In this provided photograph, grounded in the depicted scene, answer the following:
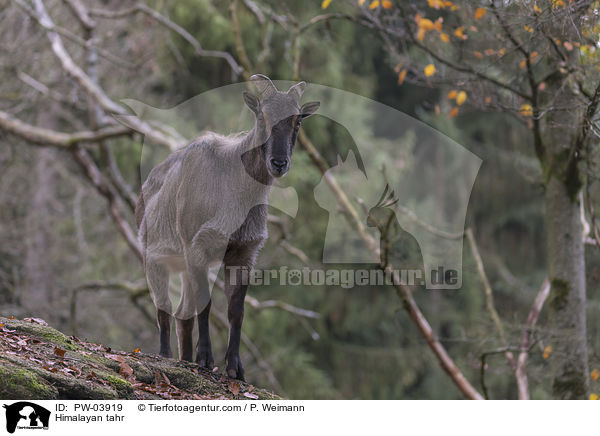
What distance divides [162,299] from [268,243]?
618cm

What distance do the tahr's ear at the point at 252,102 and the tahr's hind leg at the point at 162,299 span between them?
6.00 ft

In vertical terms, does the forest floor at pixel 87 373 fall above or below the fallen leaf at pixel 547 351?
below

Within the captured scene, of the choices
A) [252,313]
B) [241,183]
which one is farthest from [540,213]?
[241,183]

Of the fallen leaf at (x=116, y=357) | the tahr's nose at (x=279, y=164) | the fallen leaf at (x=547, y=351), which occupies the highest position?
the tahr's nose at (x=279, y=164)

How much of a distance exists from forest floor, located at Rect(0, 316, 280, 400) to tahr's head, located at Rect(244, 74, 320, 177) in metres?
1.75

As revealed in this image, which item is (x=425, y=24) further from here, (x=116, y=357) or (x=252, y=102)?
(x=116, y=357)

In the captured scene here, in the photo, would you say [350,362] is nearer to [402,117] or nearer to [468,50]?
[402,117]

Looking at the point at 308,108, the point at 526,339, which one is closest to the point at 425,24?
the point at 308,108

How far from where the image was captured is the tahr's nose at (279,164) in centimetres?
451

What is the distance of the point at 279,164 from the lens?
14.8 feet

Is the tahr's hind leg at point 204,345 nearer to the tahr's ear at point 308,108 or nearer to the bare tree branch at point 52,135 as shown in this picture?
the tahr's ear at point 308,108

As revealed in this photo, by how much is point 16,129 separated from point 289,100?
338 inches
